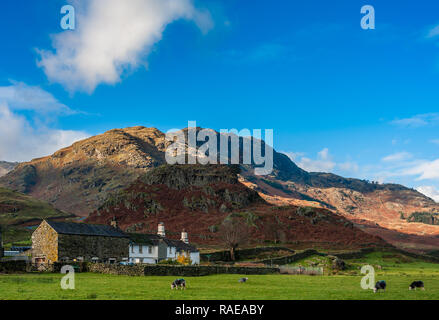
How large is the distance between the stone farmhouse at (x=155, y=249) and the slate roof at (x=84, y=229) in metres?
4.09

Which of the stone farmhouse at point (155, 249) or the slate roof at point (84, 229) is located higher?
the slate roof at point (84, 229)

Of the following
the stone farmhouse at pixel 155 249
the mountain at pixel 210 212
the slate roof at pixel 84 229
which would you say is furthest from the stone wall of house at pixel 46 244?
the mountain at pixel 210 212

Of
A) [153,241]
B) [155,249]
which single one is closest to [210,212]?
[153,241]

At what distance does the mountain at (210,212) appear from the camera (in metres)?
130

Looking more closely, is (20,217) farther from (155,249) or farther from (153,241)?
(155,249)

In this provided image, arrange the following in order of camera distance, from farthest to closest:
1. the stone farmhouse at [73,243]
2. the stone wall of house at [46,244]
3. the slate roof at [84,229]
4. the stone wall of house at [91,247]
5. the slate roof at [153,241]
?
the slate roof at [153,241] < the slate roof at [84,229] < the stone wall of house at [91,247] < the stone farmhouse at [73,243] < the stone wall of house at [46,244]

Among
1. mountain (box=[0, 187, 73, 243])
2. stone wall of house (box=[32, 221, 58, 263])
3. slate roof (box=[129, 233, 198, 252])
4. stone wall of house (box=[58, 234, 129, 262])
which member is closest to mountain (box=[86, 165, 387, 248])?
mountain (box=[0, 187, 73, 243])

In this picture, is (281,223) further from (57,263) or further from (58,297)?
(58,297)

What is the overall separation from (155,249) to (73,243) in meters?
19.3

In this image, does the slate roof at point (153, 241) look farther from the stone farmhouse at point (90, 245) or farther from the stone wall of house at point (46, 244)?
the stone wall of house at point (46, 244)

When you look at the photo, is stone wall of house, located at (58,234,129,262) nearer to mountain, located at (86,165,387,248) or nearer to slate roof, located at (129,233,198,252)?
slate roof, located at (129,233,198,252)

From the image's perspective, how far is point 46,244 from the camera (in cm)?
6700

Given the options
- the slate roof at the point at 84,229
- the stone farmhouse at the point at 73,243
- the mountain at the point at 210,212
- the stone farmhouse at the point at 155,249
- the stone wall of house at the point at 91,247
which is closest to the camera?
the stone farmhouse at the point at 73,243
